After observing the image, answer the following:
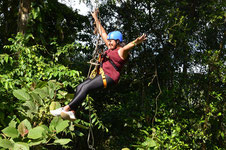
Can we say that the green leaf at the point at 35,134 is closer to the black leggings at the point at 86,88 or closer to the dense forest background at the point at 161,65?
the black leggings at the point at 86,88

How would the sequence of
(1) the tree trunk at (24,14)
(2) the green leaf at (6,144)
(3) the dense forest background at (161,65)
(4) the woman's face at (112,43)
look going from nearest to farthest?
(2) the green leaf at (6,144), (4) the woman's face at (112,43), (1) the tree trunk at (24,14), (3) the dense forest background at (161,65)

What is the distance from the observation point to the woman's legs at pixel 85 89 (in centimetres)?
239

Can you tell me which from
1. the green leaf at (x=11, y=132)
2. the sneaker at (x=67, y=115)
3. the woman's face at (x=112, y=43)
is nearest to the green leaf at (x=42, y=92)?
the sneaker at (x=67, y=115)

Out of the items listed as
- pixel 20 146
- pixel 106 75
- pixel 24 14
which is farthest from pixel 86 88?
pixel 24 14

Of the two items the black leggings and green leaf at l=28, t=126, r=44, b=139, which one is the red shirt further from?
green leaf at l=28, t=126, r=44, b=139

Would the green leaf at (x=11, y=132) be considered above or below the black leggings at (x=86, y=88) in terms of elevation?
below

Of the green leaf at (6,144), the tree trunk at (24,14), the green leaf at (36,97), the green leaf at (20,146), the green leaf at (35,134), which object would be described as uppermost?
the tree trunk at (24,14)

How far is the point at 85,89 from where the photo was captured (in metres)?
2.40

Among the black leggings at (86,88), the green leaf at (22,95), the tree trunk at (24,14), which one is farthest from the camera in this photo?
the tree trunk at (24,14)

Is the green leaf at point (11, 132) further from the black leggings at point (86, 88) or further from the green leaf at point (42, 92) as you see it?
the black leggings at point (86, 88)

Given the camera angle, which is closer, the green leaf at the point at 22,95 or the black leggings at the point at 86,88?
the green leaf at the point at 22,95

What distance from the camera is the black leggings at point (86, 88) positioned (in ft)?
7.85

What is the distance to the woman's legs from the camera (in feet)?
7.85

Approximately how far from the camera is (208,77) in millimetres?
5719
